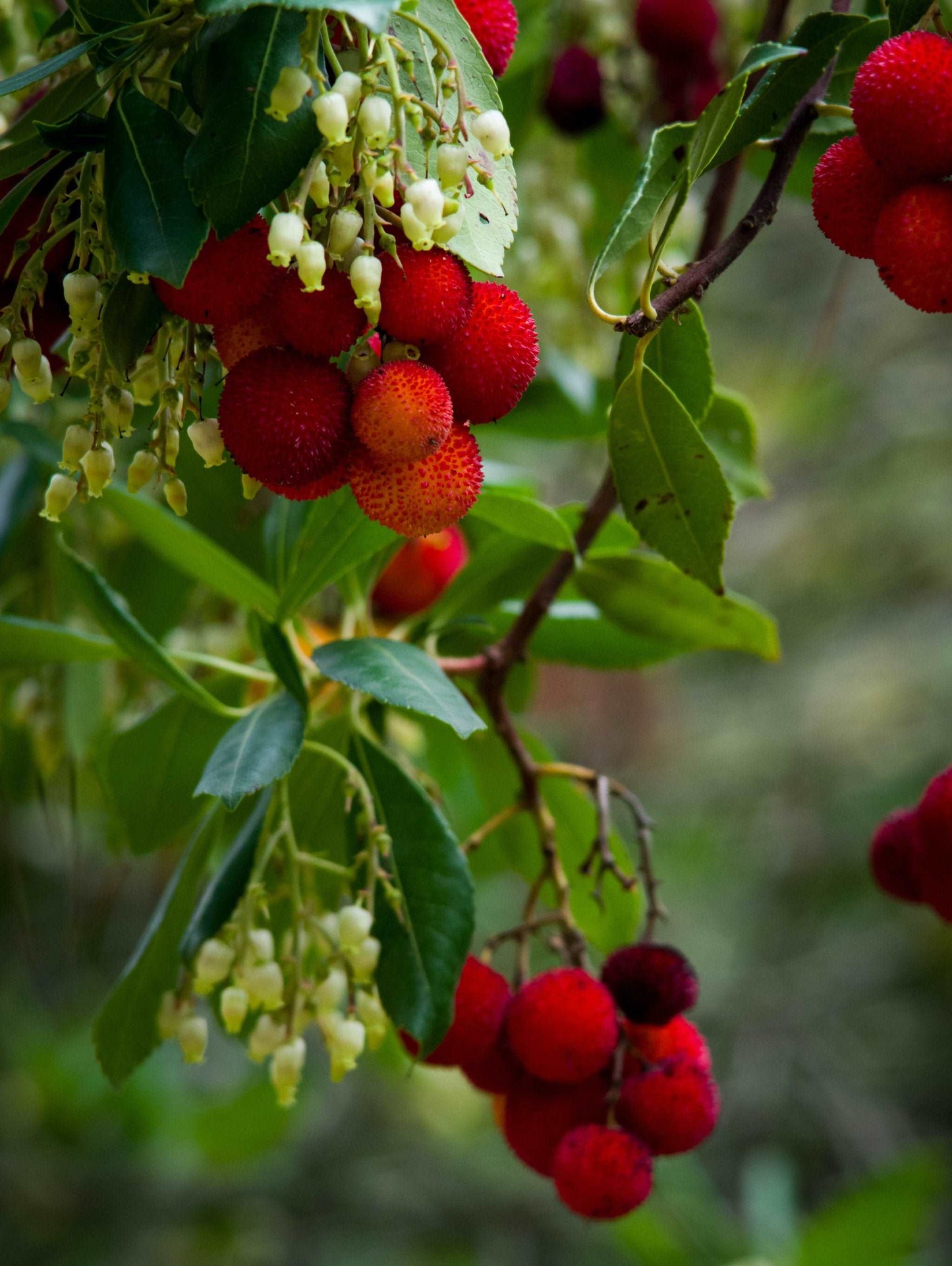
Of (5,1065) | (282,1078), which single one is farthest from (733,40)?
(5,1065)

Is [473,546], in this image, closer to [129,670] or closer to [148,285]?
[129,670]

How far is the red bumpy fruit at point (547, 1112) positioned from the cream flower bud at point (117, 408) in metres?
0.54

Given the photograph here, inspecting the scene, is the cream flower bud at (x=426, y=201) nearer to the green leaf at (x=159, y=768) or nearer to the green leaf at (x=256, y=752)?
the green leaf at (x=256, y=752)

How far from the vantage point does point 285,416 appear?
0.58 m

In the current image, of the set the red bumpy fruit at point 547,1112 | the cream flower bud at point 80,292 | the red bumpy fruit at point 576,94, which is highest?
the cream flower bud at point 80,292

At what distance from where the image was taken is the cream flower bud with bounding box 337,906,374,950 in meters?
0.77

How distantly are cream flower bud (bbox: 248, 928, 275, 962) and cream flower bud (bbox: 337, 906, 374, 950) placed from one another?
0.05 metres

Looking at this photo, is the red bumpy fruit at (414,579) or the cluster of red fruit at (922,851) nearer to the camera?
the cluster of red fruit at (922,851)

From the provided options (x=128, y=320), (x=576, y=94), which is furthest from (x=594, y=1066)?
(x=576, y=94)

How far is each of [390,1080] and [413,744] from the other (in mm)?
1671

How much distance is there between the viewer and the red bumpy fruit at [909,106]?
1.93 feet

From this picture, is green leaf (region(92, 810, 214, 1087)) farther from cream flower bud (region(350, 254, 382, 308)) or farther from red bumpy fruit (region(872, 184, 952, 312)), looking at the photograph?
red bumpy fruit (region(872, 184, 952, 312))


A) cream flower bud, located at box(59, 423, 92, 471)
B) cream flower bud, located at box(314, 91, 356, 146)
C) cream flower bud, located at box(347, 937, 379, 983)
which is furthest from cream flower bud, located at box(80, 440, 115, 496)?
cream flower bud, located at box(347, 937, 379, 983)

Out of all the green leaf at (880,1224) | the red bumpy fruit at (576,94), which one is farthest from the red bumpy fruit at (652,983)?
the green leaf at (880,1224)
